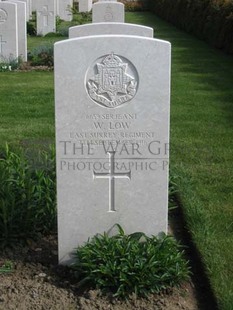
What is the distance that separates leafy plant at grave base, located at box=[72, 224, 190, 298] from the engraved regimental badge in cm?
82

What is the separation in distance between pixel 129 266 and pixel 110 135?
30.1 inches

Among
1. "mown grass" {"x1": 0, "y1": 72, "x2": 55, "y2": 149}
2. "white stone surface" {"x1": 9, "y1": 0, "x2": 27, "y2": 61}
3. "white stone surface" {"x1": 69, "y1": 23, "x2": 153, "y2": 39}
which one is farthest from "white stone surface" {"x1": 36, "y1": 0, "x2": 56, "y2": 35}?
"white stone surface" {"x1": 69, "y1": 23, "x2": 153, "y2": 39}

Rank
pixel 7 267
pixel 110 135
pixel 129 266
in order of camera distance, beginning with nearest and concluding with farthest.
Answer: pixel 129 266, pixel 110 135, pixel 7 267

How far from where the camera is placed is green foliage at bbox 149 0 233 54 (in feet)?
52.2

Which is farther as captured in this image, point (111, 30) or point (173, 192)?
point (173, 192)

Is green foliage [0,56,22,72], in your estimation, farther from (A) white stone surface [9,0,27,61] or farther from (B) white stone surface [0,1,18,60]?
(A) white stone surface [9,0,27,61]

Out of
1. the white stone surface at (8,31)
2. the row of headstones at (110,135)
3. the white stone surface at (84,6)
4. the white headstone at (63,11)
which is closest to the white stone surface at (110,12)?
the white stone surface at (8,31)

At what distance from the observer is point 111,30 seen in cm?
533

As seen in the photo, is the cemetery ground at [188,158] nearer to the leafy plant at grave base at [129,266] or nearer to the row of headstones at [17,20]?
the leafy plant at grave base at [129,266]

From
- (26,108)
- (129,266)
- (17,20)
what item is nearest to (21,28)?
(17,20)

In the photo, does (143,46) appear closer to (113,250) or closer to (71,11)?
(113,250)

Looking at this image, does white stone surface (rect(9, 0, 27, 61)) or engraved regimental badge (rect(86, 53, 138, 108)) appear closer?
engraved regimental badge (rect(86, 53, 138, 108))

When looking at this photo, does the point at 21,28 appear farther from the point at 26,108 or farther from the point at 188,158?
the point at 188,158

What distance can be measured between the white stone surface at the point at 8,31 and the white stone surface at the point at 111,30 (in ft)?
24.6
